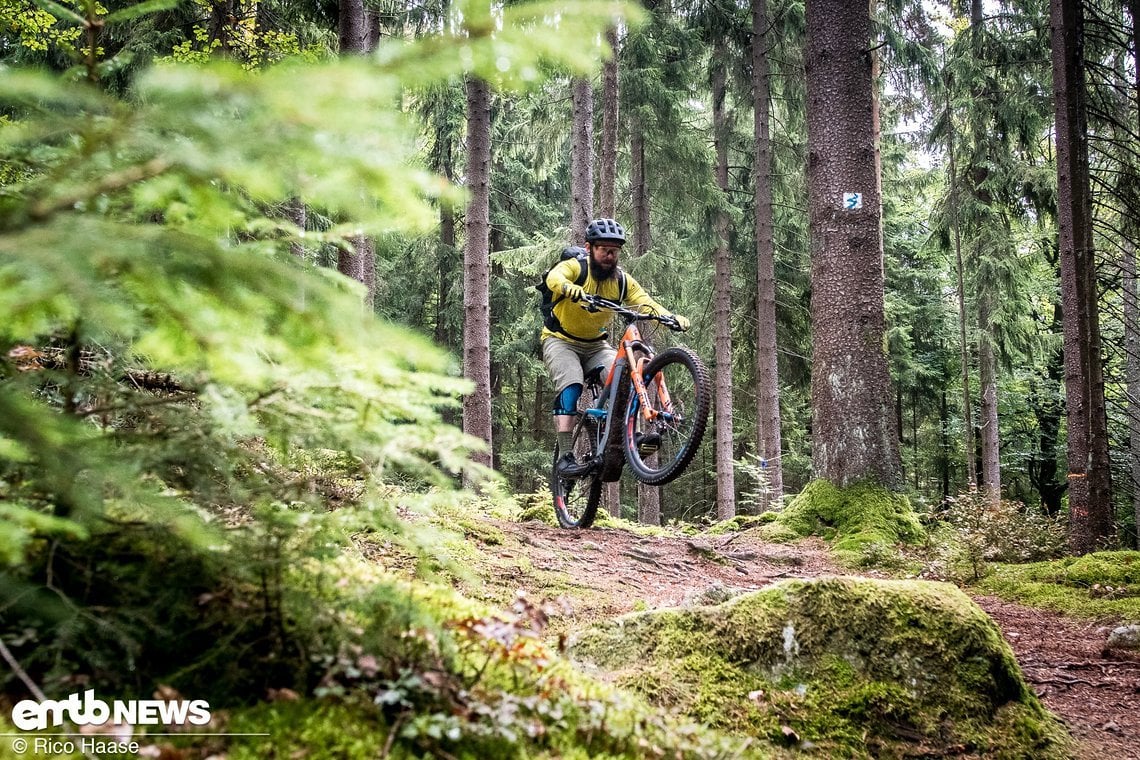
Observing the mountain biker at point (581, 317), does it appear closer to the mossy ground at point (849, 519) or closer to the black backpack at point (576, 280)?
the black backpack at point (576, 280)

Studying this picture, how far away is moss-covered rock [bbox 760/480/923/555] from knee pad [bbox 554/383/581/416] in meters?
2.47

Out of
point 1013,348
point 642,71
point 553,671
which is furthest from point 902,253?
point 553,671

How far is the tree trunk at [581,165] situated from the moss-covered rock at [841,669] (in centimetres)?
975

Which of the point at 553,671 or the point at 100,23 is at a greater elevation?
the point at 100,23

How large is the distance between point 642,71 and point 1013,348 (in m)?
10.4

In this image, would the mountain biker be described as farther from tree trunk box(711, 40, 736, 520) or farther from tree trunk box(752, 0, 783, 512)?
tree trunk box(752, 0, 783, 512)

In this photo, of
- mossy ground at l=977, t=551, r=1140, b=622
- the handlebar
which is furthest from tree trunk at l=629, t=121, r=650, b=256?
mossy ground at l=977, t=551, r=1140, b=622

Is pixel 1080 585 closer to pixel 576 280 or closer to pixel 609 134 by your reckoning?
pixel 576 280

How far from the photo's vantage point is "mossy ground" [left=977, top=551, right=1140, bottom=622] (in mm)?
5117

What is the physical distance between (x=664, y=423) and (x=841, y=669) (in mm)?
3145

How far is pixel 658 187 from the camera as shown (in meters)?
17.0

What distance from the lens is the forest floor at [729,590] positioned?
3.48 m

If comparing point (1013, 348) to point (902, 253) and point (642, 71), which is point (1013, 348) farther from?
point (642, 71)

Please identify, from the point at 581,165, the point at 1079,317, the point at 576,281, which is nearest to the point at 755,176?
the point at 581,165
